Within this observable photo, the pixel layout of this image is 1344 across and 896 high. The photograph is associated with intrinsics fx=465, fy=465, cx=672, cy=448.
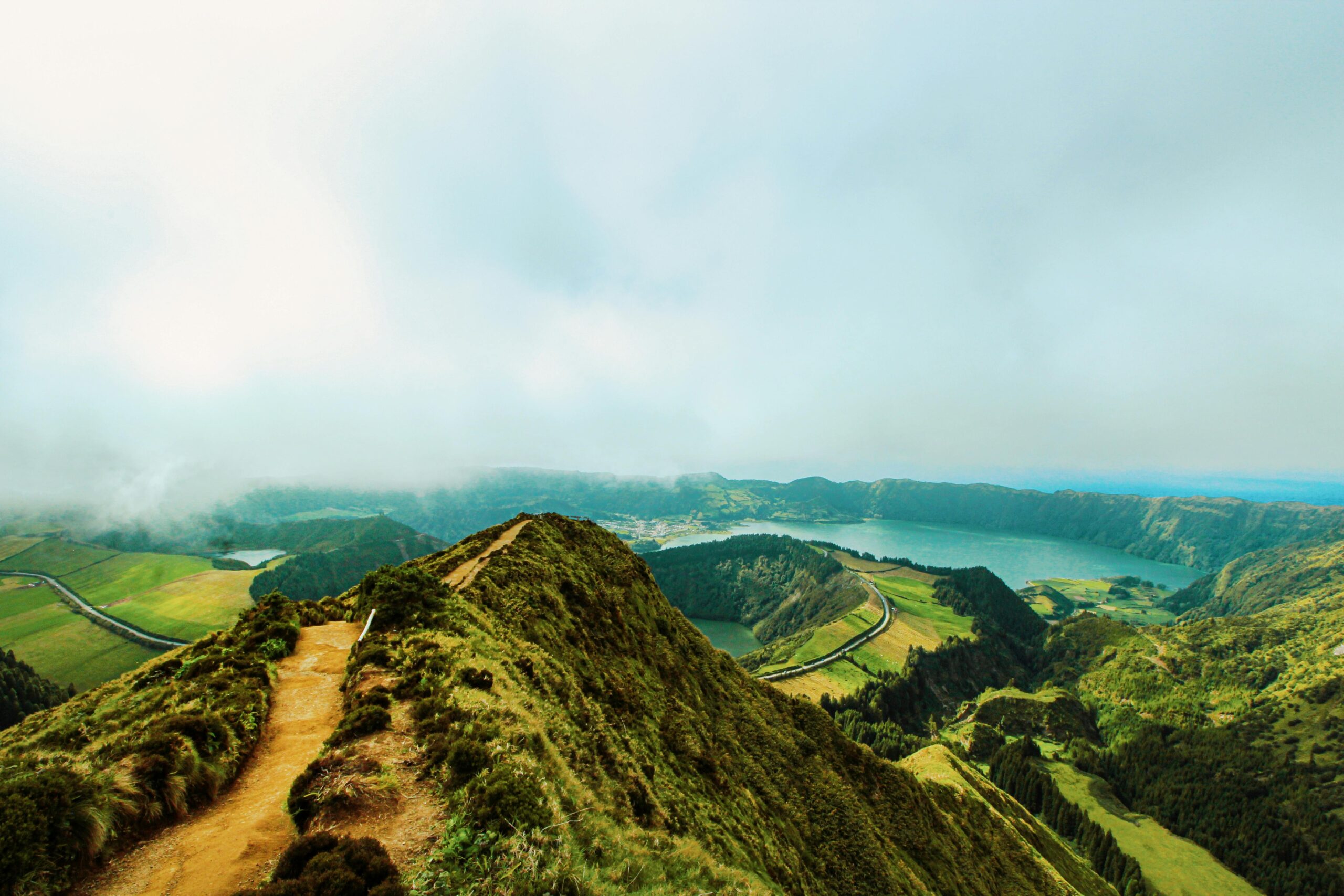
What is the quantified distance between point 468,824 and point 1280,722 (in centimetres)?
21535

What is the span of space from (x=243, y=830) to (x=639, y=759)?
522 inches

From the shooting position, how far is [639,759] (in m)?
19.3

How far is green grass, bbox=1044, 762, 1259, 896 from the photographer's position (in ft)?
299

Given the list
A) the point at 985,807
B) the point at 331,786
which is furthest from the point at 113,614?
the point at 985,807

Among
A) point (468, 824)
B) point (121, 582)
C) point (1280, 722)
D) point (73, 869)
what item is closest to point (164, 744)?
point (73, 869)

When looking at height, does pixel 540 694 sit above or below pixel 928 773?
above

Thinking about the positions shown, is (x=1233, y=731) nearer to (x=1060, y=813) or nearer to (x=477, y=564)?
(x=1060, y=813)

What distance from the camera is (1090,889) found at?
6600 centimetres

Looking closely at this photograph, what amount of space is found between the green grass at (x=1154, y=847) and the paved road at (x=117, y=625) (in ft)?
712

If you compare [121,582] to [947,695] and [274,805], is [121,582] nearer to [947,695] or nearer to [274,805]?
[274,805]

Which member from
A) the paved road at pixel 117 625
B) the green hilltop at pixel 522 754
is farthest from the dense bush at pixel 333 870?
the paved road at pixel 117 625

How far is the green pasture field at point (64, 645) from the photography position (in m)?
119

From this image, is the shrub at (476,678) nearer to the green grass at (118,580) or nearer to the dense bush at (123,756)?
the dense bush at (123,756)

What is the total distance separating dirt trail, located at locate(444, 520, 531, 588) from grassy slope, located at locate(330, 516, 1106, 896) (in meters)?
0.90
